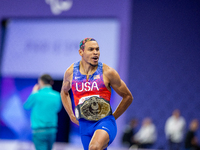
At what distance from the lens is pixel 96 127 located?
3504 millimetres

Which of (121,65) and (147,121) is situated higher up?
(121,65)

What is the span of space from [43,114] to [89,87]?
7.20ft

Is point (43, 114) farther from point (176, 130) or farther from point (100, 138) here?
point (176, 130)

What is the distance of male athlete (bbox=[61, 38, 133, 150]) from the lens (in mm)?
3560

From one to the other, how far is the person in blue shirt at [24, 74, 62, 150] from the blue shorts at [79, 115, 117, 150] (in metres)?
2.07

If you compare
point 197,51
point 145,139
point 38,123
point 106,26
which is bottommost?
point 145,139

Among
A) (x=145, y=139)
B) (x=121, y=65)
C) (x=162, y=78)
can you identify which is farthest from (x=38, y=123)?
(x=162, y=78)

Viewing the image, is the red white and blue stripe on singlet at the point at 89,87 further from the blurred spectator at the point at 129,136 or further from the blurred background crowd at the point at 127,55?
the blurred background crowd at the point at 127,55

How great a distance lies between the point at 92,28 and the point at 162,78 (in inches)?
129

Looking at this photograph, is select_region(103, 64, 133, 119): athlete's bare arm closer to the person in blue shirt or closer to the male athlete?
the male athlete

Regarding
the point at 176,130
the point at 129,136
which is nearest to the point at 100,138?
the point at 129,136

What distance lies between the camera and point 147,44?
39.9 ft

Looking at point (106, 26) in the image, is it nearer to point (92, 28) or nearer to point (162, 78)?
point (92, 28)

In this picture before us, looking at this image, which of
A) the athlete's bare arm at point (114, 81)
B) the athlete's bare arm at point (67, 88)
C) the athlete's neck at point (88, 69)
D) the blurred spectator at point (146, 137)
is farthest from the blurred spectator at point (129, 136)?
the athlete's neck at point (88, 69)
